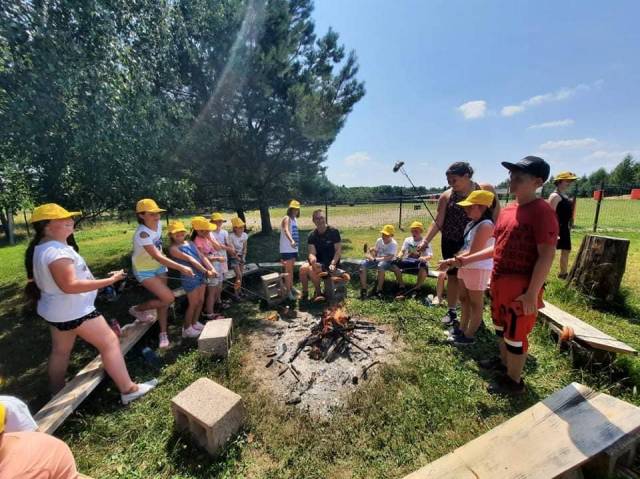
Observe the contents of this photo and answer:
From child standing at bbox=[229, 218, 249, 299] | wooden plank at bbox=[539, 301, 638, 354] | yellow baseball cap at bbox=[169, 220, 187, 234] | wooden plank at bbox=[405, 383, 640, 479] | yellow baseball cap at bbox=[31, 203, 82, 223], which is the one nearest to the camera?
wooden plank at bbox=[405, 383, 640, 479]

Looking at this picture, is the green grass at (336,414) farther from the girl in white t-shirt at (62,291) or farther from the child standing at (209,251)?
the child standing at (209,251)

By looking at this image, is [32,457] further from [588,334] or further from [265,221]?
[265,221]

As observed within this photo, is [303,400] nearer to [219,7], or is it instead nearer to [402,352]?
[402,352]

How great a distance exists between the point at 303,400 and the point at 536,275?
221 centimetres

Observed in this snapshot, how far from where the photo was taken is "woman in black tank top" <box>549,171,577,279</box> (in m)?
4.62

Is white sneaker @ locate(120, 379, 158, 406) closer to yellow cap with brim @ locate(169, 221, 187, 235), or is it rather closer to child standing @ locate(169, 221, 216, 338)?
child standing @ locate(169, 221, 216, 338)

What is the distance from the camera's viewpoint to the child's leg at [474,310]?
3.07m

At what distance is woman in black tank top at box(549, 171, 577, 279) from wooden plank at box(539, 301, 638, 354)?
198 cm

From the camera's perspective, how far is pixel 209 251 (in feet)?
14.3

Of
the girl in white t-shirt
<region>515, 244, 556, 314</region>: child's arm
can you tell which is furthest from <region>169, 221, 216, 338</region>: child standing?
<region>515, 244, 556, 314</region>: child's arm

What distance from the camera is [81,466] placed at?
2.10 meters

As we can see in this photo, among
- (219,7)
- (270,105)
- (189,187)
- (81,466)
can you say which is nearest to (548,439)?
(81,466)

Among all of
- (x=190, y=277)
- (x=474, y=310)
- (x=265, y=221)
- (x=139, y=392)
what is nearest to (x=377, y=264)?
(x=474, y=310)

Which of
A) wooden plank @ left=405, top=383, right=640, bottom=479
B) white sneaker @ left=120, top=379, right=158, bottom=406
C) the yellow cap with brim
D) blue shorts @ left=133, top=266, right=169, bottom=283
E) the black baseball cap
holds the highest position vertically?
the black baseball cap
